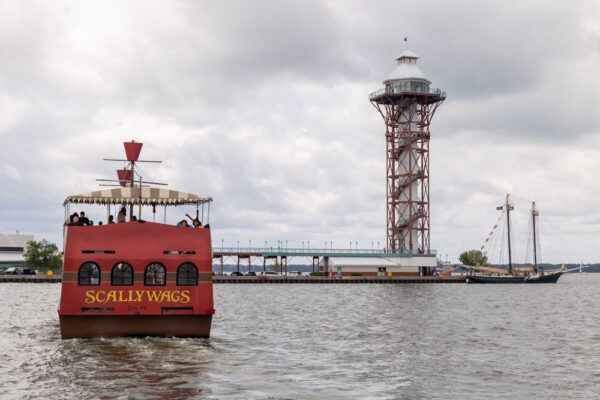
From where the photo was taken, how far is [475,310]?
52.1 m

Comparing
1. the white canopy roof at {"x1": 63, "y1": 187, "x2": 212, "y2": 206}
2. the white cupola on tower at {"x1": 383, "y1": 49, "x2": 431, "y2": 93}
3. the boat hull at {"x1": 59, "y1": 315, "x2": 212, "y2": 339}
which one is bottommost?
the boat hull at {"x1": 59, "y1": 315, "x2": 212, "y2": 339}

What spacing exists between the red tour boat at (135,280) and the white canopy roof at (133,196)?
1.58m

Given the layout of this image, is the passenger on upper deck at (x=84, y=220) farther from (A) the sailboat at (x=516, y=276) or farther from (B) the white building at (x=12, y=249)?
(B) the white building at (x=12, y=249)

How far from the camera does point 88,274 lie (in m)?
24.6

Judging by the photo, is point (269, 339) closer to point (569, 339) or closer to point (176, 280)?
point (176, 280)

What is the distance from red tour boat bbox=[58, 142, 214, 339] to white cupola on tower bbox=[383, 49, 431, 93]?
107 m

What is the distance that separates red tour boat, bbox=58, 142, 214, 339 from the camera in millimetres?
24578

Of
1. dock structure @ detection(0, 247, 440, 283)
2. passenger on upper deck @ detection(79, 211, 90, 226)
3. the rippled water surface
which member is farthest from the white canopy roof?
dock structure @ detection(0, 247, 440, 283)

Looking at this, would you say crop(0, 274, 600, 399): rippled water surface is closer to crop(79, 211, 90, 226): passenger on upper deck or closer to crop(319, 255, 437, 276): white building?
crop(79, 211, 90, 226): passenger on upper deck

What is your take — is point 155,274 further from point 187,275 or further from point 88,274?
point 88,274

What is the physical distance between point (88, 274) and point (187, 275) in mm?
3577

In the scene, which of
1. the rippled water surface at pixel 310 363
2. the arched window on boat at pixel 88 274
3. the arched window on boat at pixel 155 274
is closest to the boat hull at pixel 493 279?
the rippled water surface at pixel 310 363

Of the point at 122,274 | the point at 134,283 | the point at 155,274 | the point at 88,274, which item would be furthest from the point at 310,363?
the point at 88,274

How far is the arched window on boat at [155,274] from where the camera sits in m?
25.0
